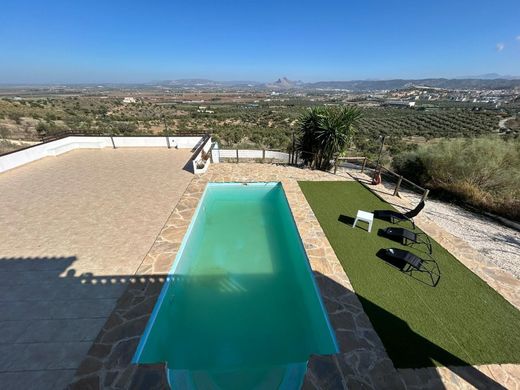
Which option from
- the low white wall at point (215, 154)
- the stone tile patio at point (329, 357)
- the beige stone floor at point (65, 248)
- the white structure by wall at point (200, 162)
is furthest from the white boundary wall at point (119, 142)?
the stone tile patio at point (329, 357)

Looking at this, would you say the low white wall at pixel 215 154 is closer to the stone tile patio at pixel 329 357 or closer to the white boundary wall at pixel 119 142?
the white boundary wall at pixel 119 142

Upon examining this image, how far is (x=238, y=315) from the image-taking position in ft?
16.3

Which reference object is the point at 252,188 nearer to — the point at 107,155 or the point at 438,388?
the point at 438,388

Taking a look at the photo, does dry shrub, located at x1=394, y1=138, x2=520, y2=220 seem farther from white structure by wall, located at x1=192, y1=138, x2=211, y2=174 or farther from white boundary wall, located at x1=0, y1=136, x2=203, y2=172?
white boundary wall, located at x1=0, y1=136, x2=203, y2=172

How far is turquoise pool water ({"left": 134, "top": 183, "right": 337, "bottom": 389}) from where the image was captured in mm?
3816

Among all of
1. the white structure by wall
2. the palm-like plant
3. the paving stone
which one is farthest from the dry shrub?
the paving stone

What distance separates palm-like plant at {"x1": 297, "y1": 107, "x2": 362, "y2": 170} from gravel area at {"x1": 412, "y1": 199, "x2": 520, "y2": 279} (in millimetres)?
4537

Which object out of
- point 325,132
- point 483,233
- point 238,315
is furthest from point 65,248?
point 483,233

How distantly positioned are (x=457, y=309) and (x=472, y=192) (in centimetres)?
720

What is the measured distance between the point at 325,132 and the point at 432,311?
27.7 feet

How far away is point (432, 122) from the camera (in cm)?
4912

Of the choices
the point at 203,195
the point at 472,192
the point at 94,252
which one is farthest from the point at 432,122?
the point at 94,252

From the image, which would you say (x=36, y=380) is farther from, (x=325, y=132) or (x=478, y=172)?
(x=478, y=172)

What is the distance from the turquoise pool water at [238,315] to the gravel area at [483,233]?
16.3 feet
